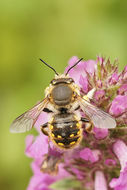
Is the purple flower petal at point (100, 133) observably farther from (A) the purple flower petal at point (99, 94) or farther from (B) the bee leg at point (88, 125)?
(A) the purple flower petal at point (99, 94)

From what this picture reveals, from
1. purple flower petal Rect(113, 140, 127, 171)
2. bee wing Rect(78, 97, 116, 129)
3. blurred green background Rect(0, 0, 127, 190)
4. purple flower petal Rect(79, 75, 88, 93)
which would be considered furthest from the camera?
blurred green background Rect(0, 0, 127, 190)

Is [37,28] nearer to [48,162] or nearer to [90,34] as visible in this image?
[90,34]

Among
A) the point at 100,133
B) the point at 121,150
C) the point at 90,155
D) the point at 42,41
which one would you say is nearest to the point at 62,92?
the point at 100,133

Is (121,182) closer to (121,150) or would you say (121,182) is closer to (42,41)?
(121,150)

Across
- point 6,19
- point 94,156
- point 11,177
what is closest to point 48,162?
point 94,156

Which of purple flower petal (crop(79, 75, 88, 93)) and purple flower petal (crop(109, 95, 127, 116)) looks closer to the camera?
purple flower petal (crop(109, 95, 127, 116))

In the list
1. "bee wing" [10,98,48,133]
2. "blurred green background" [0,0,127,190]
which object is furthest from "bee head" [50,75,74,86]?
"blurred green background" [0,0,127,190]

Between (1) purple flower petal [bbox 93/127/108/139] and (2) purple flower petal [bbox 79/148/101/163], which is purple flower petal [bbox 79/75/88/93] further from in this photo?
(2) purple flower petal [bbox 79/148/101/163]
